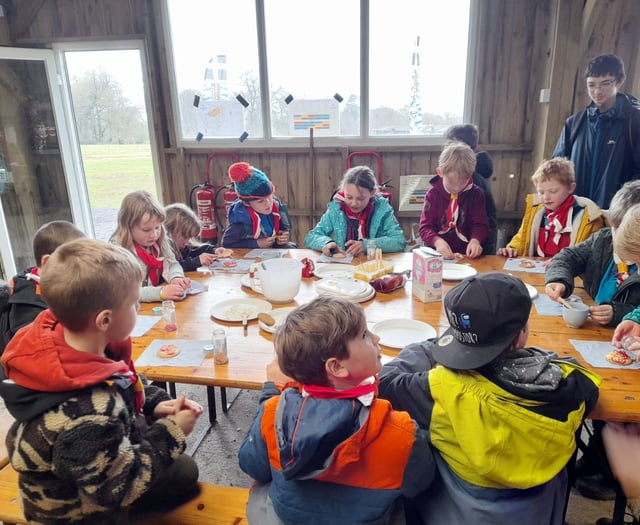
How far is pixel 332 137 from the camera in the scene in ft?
14.8

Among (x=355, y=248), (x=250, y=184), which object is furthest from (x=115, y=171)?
(x=355, y=248)

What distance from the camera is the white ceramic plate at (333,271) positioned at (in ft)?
6.85

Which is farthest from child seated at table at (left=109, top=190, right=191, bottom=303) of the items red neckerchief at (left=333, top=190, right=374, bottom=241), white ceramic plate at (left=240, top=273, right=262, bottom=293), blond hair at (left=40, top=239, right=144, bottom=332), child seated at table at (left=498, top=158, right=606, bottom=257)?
child seated at table at (left=498, top=158, right=606, bottom=257)

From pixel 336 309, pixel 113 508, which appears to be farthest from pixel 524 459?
pixel 113 508

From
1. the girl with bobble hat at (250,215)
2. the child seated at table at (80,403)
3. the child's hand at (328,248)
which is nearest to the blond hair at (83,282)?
the child seated at table at (80,403)

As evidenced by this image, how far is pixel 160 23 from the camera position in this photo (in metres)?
4.34

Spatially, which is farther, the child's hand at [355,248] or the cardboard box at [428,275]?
the child's hand at [355,248]

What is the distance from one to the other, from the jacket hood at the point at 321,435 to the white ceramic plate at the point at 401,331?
0.56 meters

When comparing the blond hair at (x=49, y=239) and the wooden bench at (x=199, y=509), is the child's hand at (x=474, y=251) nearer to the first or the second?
the wooden bench at (x=199, y=509)

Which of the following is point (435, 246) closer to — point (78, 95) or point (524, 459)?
point (524, 459)

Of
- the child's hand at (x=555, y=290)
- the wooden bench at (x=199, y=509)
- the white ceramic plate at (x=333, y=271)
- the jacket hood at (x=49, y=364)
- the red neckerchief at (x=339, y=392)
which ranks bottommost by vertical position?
the wooden bench at (x=199, y=509)

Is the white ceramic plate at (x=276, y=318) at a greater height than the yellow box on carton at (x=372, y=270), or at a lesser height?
lesser

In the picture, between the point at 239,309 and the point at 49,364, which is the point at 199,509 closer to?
the point at 49,364

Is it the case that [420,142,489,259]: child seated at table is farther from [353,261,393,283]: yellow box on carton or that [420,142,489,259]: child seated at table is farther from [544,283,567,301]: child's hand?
[544,283,567,301]: child's hand
